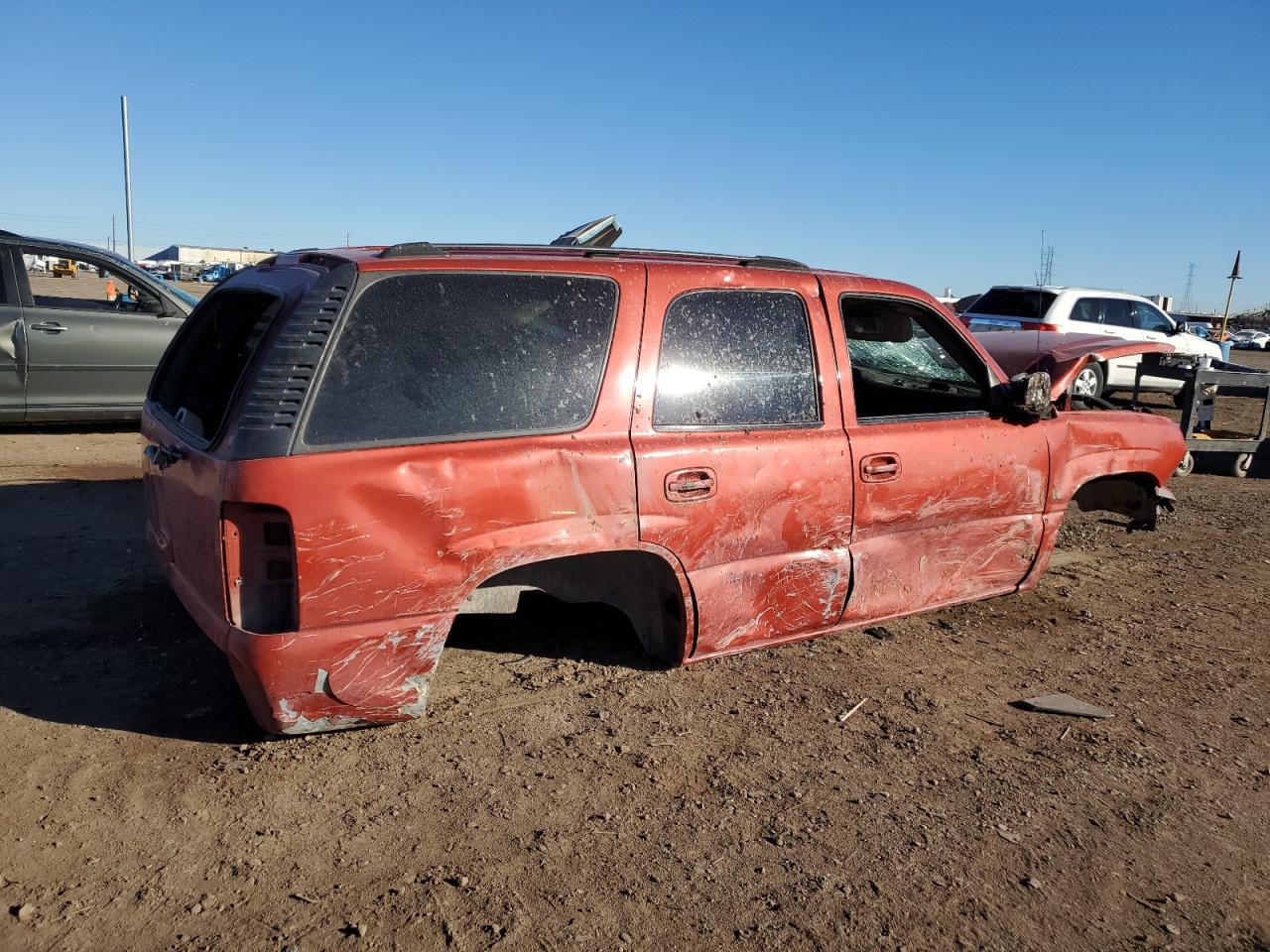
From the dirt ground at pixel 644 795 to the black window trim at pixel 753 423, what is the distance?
1.01m

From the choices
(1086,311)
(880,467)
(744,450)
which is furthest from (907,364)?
(1086,311)

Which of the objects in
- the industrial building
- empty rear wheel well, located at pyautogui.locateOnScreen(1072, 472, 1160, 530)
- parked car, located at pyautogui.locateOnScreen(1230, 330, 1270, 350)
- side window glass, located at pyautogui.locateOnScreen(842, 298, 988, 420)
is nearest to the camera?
side window glass, located at pyautogui.locateOnScreen(842, 298, 988, 420)

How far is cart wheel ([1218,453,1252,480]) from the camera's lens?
9.45 metres

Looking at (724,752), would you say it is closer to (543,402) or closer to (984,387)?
(543,402)

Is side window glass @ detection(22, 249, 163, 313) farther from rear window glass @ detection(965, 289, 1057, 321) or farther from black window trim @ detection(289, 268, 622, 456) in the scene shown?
rear window glass @ detection(965, 289, 1057, 321)

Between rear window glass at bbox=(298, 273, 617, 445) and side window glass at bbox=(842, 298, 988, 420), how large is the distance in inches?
55.8

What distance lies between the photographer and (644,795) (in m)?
3.08

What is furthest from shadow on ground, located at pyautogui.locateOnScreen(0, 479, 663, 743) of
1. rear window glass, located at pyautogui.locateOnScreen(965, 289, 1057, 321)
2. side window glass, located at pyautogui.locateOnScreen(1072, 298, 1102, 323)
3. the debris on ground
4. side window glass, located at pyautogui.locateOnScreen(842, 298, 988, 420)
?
side window glass, located at pyautogui.locateOnScreen(1072, 298, 1102, 323)

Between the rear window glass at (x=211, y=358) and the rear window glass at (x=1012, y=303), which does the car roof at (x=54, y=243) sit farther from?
the rear window glass at (x=1012, y=303)

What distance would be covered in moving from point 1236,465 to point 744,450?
7.88 metres

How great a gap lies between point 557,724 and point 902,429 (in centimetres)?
186

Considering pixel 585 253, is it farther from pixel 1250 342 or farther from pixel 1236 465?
pixel 1250 342

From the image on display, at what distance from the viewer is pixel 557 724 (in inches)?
138

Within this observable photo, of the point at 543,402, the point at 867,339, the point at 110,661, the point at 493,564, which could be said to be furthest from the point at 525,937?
the point at 867,339
